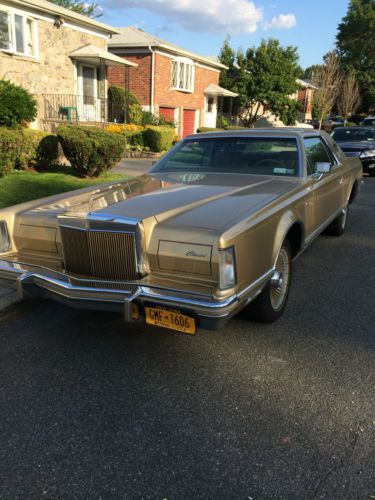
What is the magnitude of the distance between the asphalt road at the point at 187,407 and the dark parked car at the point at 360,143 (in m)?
10.5

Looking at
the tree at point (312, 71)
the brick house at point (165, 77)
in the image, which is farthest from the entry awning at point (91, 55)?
the tree at point (312, 71)

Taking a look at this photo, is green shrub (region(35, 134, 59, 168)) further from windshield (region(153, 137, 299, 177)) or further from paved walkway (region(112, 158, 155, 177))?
windshield (region(153, 137, 299, 177))

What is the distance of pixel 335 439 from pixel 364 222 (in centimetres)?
598

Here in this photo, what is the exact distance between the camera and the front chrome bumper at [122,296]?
8.94 ft

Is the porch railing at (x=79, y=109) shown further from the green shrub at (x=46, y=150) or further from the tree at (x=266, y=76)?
the tree at (x=266, y=76)

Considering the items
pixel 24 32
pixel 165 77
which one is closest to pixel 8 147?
pixel 24 32

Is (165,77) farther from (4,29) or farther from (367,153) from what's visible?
(367,153)

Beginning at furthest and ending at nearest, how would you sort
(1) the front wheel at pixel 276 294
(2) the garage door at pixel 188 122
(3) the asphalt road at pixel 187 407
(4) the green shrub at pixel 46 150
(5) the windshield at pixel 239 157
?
(2) the garage door at pixel 188 122, (4) the green shrub at pixel 46 150, (5) the windshield at pixel 239 157, (1) the front wheel at pixel 276 294, (3) the asphalt road at pixel 187 407

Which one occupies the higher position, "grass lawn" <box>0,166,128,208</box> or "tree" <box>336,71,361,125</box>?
"tree" <box>336,71,361,125</box>

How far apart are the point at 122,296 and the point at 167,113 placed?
23782 millimetres

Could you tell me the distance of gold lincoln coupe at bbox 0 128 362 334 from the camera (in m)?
A: 2.80

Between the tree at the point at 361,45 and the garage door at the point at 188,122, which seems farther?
the tree at the point at 361,45

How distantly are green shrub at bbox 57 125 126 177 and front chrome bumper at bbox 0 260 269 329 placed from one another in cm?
597

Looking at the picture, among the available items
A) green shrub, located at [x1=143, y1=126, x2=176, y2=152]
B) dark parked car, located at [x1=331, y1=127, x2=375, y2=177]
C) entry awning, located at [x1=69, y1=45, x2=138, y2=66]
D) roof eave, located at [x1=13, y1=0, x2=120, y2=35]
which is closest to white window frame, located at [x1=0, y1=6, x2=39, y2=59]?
roof eave, located at [x1=13, y1=0, x2=120, y2=35]
